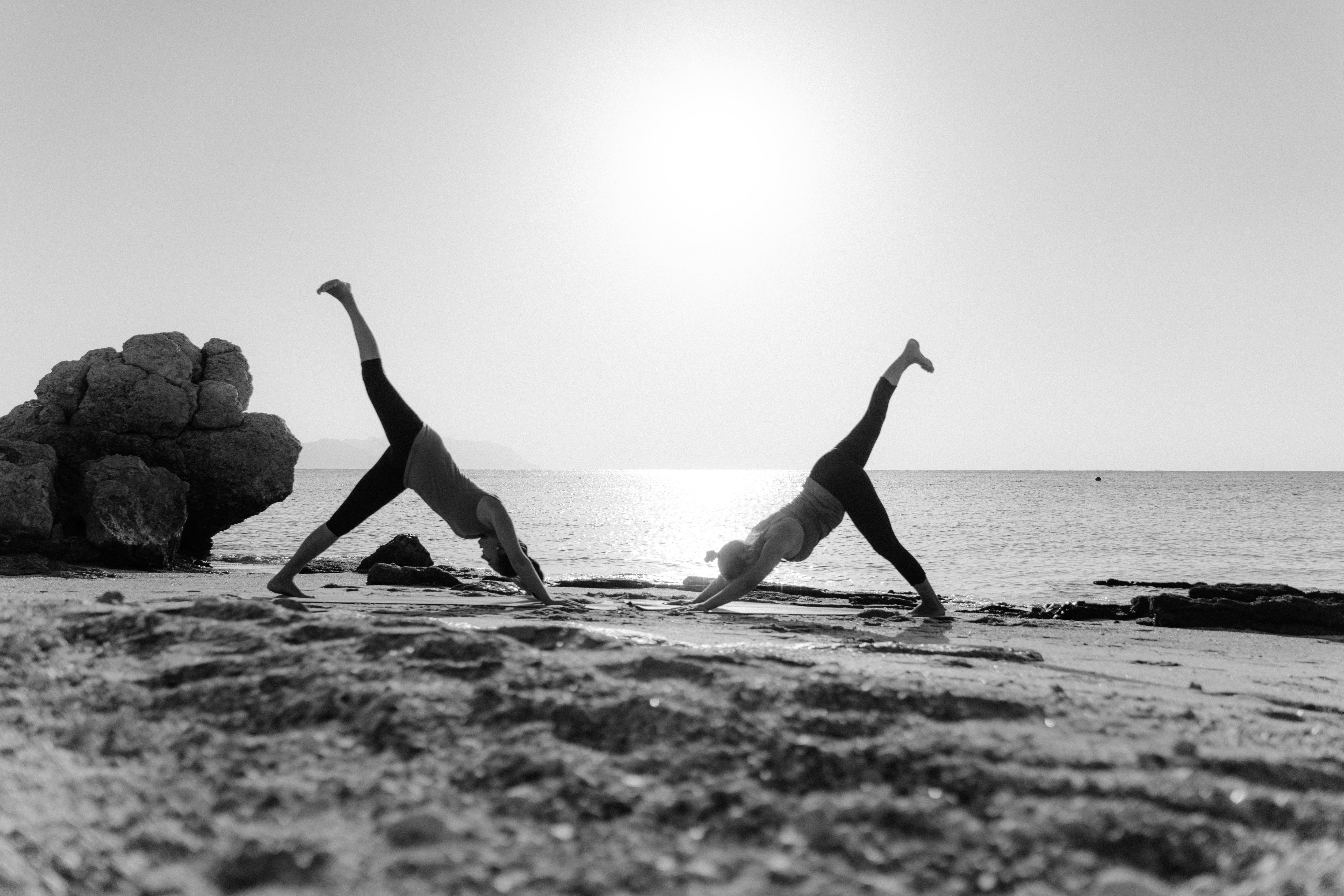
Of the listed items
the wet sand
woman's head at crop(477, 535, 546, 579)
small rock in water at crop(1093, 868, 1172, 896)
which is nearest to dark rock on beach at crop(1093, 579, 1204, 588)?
woman's head at crop(477, 535, 546, 579)

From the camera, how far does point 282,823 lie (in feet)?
5.73

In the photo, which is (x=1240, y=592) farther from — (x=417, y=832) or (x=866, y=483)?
(x=417, y=832)

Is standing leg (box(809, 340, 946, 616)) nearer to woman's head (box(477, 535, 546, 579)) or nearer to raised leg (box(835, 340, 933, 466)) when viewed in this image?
raised leg (box(835, 340, 933, 466))

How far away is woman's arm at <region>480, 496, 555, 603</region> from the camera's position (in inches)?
258

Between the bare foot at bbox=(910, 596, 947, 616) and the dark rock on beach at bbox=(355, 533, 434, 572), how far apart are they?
6770mm

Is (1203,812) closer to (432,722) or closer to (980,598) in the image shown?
(432,722)

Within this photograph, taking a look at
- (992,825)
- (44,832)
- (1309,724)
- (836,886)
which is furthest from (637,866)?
(1309,724)

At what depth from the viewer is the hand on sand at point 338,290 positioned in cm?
655

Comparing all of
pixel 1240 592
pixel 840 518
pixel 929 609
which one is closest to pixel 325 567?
pixel 840 518

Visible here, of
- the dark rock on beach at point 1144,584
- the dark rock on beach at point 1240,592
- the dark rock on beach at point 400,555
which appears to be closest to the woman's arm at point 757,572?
the dark rock on beach at point 1240,592

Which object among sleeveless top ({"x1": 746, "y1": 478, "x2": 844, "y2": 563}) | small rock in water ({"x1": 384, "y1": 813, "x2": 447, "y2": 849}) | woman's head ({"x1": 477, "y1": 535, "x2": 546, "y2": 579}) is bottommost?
small rock in water ({"x1": 384, "y1": 813, "x2": 447, "y2": 849})

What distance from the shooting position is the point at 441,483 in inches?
257

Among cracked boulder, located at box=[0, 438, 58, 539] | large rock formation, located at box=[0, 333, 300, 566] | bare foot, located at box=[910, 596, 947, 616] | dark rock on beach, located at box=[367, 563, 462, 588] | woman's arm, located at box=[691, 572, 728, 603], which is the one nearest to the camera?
woman's arm, located at box=[691, 572, 728, 603]

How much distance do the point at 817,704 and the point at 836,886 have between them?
888 millimetres
